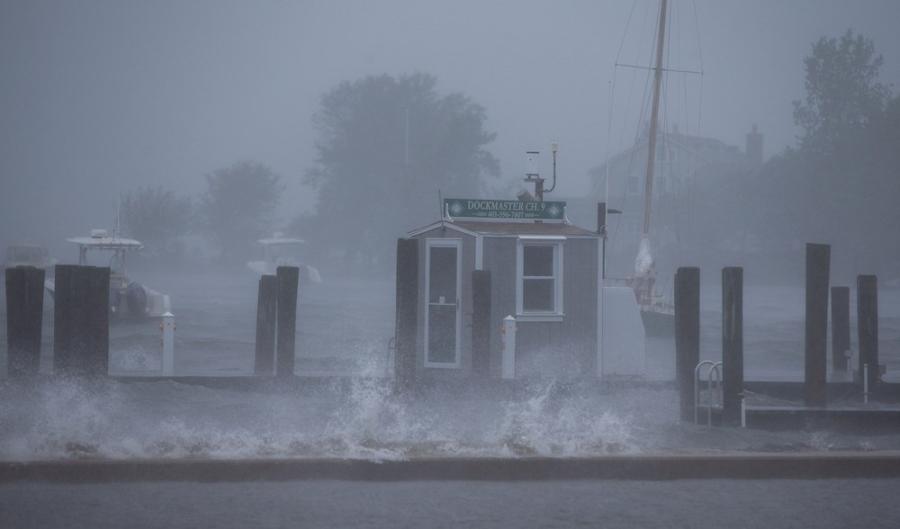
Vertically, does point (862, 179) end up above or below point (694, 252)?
above

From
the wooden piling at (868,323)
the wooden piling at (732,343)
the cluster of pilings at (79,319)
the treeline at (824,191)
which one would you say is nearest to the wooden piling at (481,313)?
the wooden piling at (732,343)

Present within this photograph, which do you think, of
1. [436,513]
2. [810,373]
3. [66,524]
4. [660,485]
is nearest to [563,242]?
[810,373]

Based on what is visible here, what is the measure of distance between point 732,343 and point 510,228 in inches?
259

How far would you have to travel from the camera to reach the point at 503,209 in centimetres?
1809

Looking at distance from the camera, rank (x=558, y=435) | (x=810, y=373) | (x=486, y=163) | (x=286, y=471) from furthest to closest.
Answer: (x=486, y=163) → (x=810, y=373) → (x=558, y=435) → (x=286, y=471)

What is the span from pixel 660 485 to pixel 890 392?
9062 millimetres

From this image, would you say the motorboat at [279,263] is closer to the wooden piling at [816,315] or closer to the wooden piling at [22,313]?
the wooden piling at [22,313]

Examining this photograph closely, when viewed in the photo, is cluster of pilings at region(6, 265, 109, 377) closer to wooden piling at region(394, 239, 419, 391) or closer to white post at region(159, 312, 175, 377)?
white post at region(159, 312, 175, 377)

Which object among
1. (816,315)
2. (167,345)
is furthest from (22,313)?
(816,315)

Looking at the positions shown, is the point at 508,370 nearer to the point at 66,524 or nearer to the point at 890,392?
the point at 890,392

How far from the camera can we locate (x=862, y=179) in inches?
2960

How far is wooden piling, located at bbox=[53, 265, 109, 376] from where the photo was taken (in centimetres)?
1367

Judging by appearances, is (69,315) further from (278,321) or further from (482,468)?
(482,468)

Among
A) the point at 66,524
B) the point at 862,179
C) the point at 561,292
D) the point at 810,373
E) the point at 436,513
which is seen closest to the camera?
the point at 66,524
